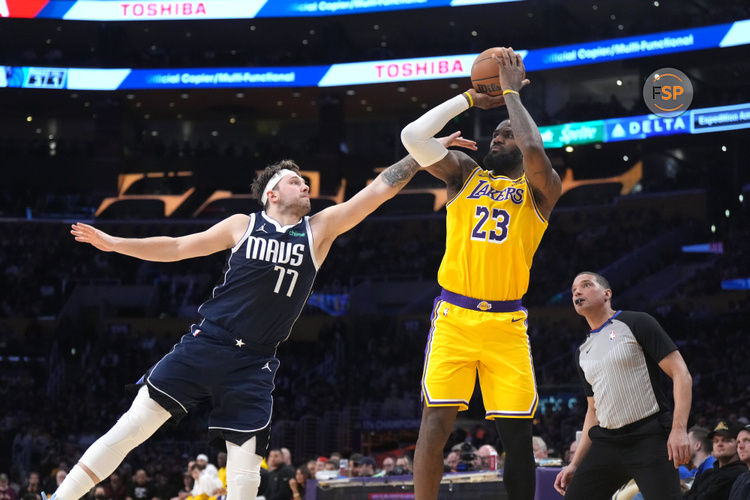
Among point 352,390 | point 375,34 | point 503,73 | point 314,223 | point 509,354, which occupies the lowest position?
point 352,390

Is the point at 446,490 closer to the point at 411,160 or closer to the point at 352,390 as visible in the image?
the point at 411,160

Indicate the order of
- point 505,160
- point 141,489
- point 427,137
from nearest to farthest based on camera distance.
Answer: point 427,137
point 505,160
point 141,489

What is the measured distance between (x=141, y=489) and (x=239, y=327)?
489 inches

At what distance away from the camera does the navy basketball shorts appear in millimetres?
5164

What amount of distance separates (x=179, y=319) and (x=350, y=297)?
17.5ft

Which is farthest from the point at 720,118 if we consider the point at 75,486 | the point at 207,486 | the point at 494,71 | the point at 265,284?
the point at 75,486

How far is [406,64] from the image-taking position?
94.9 feet

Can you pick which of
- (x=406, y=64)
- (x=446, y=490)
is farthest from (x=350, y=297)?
(x=446, y=490)

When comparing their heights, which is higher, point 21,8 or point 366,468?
point 21,8

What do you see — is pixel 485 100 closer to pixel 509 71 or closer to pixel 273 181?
pixel 509 71

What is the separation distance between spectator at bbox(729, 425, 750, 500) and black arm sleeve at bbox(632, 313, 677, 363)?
1.38 metres

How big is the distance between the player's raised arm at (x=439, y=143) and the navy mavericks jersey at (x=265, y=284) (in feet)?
2.64

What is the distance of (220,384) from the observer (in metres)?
5.21

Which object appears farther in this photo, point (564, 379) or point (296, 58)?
point (296, 58)
